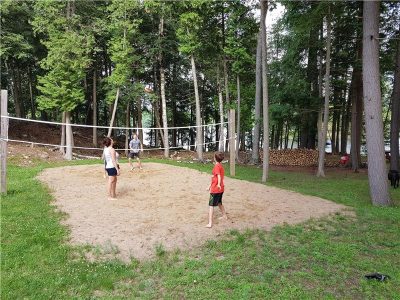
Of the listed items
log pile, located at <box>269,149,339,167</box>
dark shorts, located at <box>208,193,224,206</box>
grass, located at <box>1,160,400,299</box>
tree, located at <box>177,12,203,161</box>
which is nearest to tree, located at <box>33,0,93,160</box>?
tree, located at <box>177,12,203,161</box>

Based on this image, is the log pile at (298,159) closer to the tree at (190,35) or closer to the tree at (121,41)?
the tree at (190,35)

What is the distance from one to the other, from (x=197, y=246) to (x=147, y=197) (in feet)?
10.5

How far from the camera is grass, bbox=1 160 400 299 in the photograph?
4.05m

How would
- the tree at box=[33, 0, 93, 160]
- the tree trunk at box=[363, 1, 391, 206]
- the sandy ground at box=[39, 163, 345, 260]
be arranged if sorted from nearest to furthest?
the sandy ground at box=[39, 163, 345, 260] < the tree trunk at box=[363, 1, 391, 206] < the tree at box=[33, 0, 93, 160]

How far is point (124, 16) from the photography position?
17984mm

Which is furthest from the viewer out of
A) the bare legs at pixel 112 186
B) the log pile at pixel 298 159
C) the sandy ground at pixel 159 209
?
the log pile at pixel 298 159

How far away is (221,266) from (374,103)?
20.9 feet

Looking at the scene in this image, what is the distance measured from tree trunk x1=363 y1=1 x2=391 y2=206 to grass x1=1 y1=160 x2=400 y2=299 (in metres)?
2.21

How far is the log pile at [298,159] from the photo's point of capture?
1916 centimetres

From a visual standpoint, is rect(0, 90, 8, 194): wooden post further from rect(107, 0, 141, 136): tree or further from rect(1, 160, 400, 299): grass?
rect(107, 0, 141, 136): tree

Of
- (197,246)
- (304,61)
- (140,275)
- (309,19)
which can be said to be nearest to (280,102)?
(304,61)

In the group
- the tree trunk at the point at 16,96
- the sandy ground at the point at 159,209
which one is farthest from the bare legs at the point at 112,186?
the tree trunk at the point at 16,96

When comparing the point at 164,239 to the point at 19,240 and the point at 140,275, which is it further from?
the point at 19,240

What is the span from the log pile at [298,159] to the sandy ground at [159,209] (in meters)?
9.85
